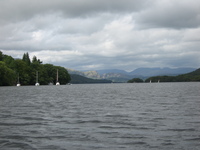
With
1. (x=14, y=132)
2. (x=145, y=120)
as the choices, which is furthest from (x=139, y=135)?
(x=14, y=132)

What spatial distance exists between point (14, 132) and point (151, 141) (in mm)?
10431

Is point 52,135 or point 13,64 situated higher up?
point 13,64

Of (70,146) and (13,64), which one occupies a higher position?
(13,64)

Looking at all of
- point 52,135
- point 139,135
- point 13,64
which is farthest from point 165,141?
point 13,64

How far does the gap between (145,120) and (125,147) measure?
428 inches

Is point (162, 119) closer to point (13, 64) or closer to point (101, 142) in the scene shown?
point (101, 142)

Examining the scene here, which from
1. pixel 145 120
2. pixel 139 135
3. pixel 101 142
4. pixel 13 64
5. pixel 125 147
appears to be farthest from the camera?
pixel 13 64

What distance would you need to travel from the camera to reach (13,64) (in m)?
195

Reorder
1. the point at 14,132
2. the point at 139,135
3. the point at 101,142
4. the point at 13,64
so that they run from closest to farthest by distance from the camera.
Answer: the point at 101,142 → the point at 139,135 → the point at 14,132 → the point at 13,64

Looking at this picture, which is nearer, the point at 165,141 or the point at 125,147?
the point at 125,147

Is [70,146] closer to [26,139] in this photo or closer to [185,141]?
[26,139]

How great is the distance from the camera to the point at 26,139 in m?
19.3

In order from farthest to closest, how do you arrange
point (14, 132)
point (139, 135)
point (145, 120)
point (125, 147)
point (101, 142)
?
point (145, 120) → point (14, 132) → point (139, 135) → point (101, 142) → point (125, 147)

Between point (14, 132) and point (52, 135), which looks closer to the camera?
point (52, 135)
